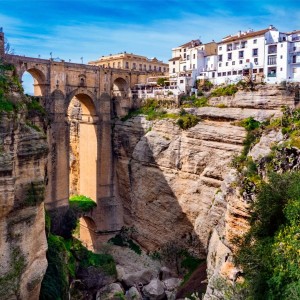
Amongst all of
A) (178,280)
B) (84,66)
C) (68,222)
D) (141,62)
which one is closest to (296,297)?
(178,280)

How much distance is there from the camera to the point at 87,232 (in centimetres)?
3566

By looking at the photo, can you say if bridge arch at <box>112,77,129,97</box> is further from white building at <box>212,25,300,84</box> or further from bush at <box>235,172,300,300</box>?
bush at <box>235,172,300,300</box>

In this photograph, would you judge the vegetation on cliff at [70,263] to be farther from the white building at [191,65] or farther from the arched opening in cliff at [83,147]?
the white building at [191,65]

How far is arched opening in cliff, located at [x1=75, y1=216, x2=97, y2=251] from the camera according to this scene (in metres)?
34.9

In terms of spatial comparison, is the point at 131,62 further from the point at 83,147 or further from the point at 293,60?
the point at 293,60

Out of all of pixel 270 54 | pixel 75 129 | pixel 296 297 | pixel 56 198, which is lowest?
pixel 56 198

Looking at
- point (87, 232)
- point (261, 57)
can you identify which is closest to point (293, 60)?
point (261, 57)

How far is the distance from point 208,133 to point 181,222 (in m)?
7.03

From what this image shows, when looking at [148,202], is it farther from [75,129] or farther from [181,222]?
[75,129]

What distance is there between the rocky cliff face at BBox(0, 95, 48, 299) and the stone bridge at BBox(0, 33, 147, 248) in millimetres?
15721

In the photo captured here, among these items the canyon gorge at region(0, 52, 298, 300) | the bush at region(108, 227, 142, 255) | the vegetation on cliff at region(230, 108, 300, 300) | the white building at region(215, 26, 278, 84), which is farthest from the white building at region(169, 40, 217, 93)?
the vegetation on cliff at region(230, 108, 300, 300)

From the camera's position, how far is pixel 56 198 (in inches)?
1206

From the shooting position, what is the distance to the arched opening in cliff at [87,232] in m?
34.9

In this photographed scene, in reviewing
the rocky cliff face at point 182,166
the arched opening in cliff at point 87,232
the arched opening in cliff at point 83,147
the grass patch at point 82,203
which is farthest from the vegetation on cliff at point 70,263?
the rocky cliff face at point 182,166
